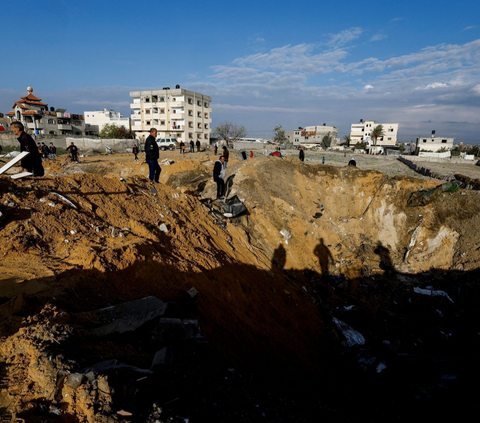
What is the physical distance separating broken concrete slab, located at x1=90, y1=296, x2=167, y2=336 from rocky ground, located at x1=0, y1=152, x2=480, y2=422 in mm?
27

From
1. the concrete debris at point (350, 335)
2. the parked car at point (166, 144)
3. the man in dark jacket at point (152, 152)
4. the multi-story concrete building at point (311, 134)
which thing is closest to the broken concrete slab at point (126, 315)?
the concrete debris at point (350, 335)

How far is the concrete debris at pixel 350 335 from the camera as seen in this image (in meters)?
6.39

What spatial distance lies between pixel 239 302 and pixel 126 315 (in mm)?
2834

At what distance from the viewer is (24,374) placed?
2.20 meters

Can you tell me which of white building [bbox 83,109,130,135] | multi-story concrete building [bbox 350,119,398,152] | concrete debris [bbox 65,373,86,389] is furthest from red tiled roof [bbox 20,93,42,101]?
multi-story concrete building [bbox 350,119,398,152]

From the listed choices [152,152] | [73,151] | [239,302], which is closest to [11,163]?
[152,152]

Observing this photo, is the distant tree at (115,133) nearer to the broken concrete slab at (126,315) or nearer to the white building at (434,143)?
the broken concrete slab at (126,315)

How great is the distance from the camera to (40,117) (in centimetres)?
4556

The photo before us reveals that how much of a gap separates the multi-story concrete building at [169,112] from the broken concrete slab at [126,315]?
4729cm

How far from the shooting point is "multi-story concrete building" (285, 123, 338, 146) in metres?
80.0

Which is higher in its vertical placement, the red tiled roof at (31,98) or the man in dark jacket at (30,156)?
the red tiled roof at (31,98)

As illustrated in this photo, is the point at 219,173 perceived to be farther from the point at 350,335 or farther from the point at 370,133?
the point at 370,133

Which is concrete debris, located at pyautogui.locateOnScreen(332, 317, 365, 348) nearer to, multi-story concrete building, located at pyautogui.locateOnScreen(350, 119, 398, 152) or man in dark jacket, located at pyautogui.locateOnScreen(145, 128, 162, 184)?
man in dark jacket, located at pyautogui.locateOnScreen(145, 128, 162, 184)

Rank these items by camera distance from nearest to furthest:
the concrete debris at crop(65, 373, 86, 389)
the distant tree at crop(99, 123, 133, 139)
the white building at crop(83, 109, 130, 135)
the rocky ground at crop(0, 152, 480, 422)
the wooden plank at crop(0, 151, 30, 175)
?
the concrete debris at crop(65, 373, 86, 389)
the rocky ground at crop(0, 152, 480, 422)
the wooden plank at crop(0, 151, 30, 175)
the distant tree at crop(99, 123, 133, 139)
the white building at crop(83, 109, 130, 135)
